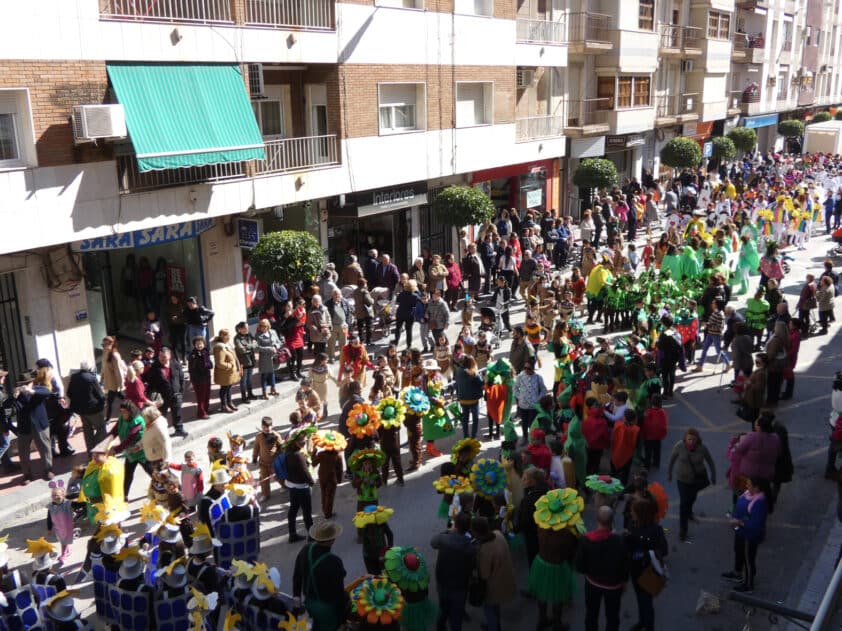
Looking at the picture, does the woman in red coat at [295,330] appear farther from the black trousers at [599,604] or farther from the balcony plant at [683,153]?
the balcony plant at [683,153]

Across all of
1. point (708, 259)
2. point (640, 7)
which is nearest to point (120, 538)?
point (708, 259)

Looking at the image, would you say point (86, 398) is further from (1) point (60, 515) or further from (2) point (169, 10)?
(2) point (169, 10)

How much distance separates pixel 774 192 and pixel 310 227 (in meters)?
19.3

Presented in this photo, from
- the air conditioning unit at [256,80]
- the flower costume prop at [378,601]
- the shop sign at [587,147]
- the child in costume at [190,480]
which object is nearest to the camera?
the flower costume prop at [378,601]

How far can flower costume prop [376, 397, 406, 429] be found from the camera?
10.5 m

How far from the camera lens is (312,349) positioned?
1736 cm

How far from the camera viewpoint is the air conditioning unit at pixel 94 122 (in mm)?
13297

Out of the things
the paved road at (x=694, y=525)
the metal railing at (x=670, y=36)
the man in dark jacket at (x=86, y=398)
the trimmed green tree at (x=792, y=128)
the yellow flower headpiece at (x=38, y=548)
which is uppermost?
the metal railing at (x=670, y=36)

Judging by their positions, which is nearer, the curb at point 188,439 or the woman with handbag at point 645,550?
the woman with handbag at point 645,550

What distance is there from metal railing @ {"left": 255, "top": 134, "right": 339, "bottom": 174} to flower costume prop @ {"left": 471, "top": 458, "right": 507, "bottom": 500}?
10.7 metres

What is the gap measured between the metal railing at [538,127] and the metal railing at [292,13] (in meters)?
9.47

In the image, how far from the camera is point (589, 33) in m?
30.5

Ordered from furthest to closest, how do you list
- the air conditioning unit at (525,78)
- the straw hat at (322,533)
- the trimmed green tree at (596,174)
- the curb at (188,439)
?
the trimmed green tree at (596,174), the air conditioning unit at (525,78), the curb at (188,439), the straw hat at (322,533)

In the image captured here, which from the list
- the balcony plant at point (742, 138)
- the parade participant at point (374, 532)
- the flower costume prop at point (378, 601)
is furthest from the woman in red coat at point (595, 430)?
the balcony plant at point (742, 138)
